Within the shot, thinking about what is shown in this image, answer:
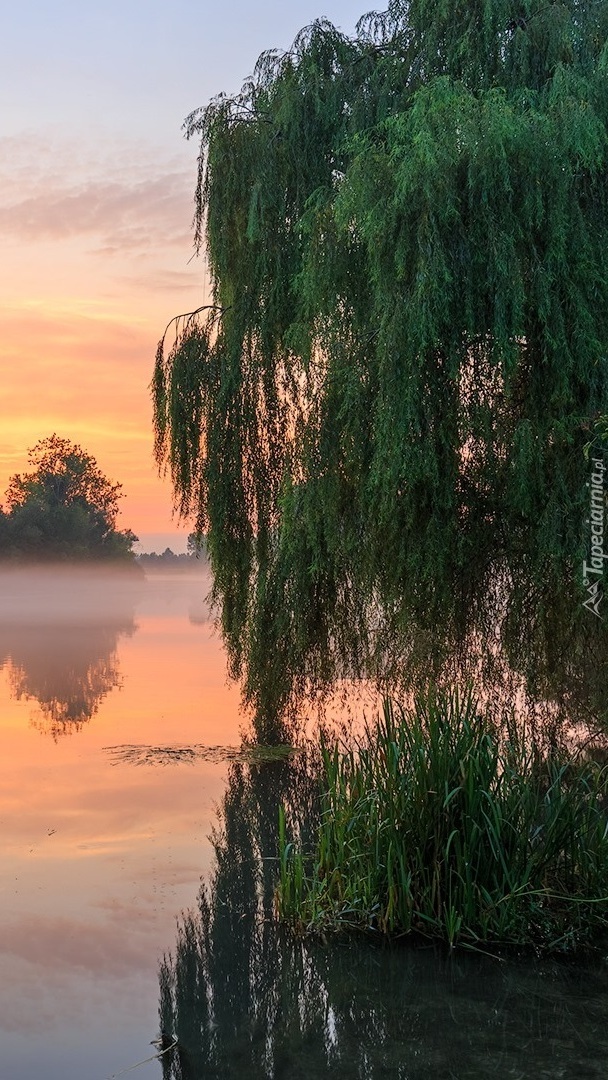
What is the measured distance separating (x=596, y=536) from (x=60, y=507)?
5048cm

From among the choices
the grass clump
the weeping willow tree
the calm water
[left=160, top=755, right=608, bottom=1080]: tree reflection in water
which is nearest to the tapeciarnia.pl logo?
the weeping willow tree

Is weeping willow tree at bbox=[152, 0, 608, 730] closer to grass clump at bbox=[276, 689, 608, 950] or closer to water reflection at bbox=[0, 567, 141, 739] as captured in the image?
grass clump at bbox=[276, 689, 608, 950]

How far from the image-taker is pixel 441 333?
7.60 m

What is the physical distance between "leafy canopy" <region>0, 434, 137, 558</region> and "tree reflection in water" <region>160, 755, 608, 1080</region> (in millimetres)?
51549

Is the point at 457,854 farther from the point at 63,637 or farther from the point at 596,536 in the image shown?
the point at 63,637

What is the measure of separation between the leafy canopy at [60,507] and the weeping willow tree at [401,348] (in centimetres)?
4630

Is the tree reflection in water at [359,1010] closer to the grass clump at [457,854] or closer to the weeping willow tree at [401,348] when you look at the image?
the grass clump at [457,854]

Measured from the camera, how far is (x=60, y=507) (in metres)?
56.1

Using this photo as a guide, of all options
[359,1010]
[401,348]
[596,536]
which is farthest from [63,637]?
[359,1010]

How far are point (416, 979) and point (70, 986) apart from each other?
1592 mm

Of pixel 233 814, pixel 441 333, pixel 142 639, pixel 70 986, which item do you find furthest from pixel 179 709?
pixel 142 639

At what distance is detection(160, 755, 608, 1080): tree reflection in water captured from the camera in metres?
4.30

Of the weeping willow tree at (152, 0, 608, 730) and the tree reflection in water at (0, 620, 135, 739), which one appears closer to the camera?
the weeping willow tree at (152, 0, 608, 730)

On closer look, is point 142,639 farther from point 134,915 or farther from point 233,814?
point 134,915
